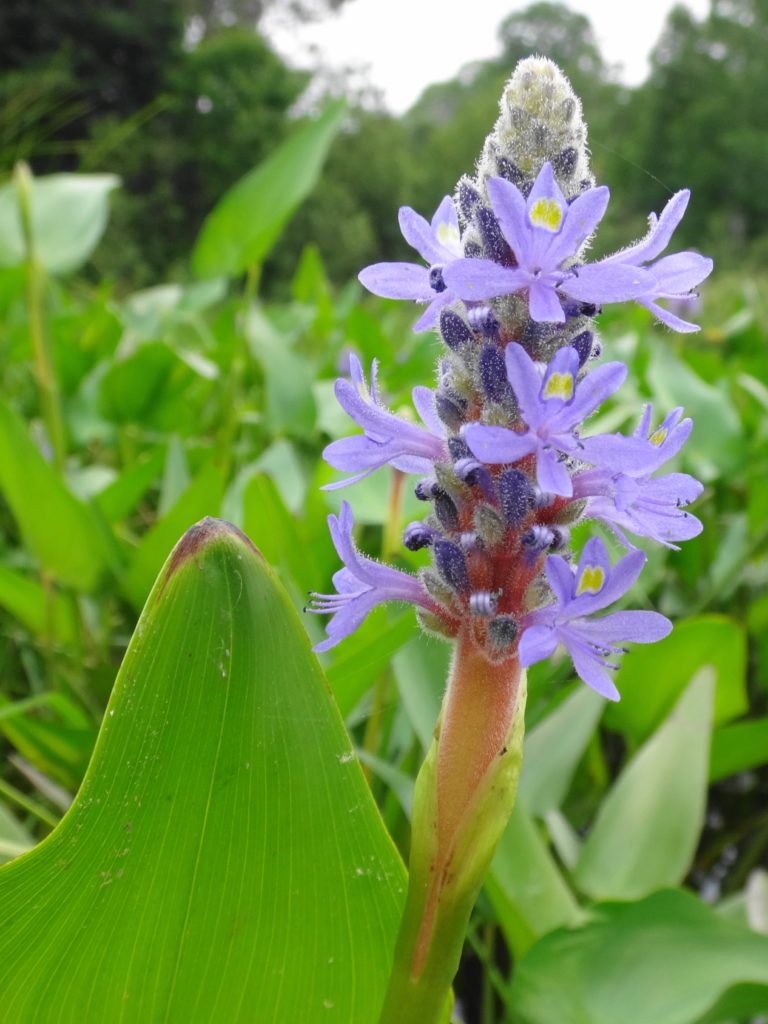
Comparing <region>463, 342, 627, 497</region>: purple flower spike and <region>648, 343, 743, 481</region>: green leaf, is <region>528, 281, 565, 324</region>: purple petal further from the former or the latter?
<region>648, 343, 743, 481</region>: green leaf

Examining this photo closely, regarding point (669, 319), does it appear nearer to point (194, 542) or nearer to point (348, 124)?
point (194, 542)

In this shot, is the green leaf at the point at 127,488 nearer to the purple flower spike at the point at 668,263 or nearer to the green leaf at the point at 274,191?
the green leaf at the point at 274,191

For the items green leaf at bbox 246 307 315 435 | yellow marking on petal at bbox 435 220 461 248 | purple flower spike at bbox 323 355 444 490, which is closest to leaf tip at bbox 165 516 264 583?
purple flower spike at bbox 323 355 444 490

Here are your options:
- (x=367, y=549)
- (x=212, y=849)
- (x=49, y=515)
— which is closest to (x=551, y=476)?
(x=212, y=849)

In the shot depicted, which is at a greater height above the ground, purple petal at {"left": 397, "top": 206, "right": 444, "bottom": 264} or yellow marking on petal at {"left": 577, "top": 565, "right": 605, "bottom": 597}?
purple petal at {"left": 397, "top": 206, "right": 444, "bottom": 264}

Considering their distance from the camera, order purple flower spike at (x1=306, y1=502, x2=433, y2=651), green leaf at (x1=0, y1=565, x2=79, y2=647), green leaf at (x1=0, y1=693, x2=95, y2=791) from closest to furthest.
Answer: purple flower spike at (x1=306, y1=502, x2=433, y2=651) < green leaf at (x1=0, y1=693, x2=95, y2=791) < green leaf at (x1=0, y1=565, x2=79, y2=647)

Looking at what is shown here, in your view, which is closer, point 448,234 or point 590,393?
point 590,393

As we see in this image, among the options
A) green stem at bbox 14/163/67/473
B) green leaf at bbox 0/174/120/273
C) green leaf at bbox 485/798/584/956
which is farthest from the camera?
green leaf at bbox 0/174/120/273
